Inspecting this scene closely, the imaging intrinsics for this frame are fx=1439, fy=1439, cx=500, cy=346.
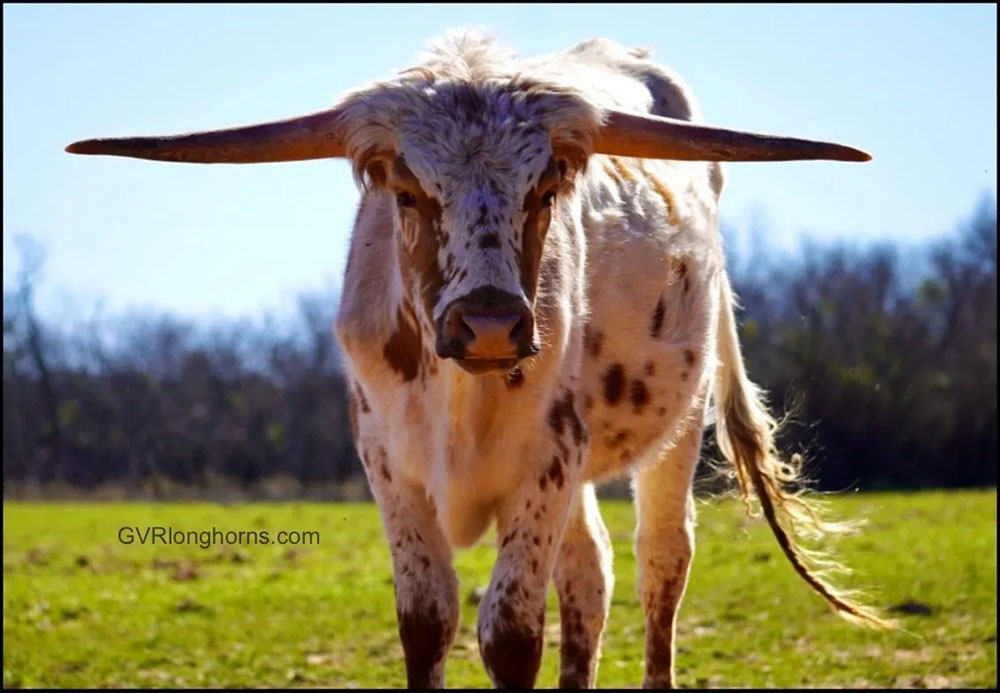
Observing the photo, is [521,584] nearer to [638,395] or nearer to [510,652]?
[510,652]

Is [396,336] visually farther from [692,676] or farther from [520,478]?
[692,676]

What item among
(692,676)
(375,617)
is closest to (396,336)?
(692,676)

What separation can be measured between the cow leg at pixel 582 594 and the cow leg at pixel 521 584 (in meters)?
1.28

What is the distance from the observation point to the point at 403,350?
18.2 feet

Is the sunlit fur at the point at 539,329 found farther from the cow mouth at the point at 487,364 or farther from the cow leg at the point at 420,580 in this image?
the cow mouth at the point at 487,364

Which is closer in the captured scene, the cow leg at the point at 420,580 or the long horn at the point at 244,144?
the long horn at the point at 244,144

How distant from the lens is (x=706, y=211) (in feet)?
24.6

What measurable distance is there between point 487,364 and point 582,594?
2.68 m

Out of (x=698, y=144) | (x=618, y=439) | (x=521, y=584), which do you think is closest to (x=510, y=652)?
(x=521, y=584)

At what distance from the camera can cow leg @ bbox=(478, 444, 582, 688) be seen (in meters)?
5.40

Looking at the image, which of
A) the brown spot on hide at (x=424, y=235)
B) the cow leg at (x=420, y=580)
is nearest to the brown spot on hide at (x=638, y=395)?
the cow leg at (x=420, y=580)

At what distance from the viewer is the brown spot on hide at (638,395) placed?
6.44 meters

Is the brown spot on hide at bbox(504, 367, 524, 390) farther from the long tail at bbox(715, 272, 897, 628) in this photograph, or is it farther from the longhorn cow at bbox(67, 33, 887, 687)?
the long tail at bbox(715, 272, 897, 628)

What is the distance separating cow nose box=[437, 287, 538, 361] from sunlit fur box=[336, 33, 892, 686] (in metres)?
0.08
